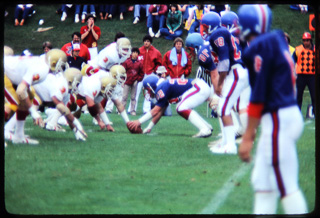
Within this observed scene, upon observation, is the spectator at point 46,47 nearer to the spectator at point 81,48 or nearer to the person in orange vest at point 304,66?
the spectator at point 81,48

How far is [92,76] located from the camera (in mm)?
8273

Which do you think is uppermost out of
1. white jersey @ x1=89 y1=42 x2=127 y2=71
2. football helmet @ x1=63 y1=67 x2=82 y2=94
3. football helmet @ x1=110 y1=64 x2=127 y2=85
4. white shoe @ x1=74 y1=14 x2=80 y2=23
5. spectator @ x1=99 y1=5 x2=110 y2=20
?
spectator @ x1=99 y1=5 x2=110 y2=20

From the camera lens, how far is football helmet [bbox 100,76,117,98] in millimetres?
8297

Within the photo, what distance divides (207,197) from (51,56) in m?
2.29

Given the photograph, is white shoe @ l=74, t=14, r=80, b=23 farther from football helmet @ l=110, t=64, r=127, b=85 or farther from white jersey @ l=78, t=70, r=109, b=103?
football helmet @ l=110, t=64, r=127, b=85

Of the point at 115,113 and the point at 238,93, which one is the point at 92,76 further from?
the point at 238,93

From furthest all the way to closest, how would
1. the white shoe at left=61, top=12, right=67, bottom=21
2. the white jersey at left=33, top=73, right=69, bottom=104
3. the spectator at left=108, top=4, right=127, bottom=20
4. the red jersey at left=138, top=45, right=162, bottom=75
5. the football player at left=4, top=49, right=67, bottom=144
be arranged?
the red jersey at left=138, top=45, right=162, bottom=75
the white jersey at left=33, top=73, right=69, bottom=104
the football player at left=4, top=49, right=67, bottom=144
the white shoe at left=61, top=12, right=67, bottom=21
the spectator at left=108, top=4, right=127, bottom=20

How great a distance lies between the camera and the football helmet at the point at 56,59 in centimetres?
629

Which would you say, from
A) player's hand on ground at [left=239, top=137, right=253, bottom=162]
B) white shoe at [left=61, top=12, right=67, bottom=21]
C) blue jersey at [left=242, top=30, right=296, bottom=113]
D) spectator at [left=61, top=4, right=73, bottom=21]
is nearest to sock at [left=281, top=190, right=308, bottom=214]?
player's hand on ground at [left=239, top=137, right=253, bottom=162]

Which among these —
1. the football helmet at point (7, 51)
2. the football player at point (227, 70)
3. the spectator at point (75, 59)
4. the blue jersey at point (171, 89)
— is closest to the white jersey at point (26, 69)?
the football helmet at point (7, 51)

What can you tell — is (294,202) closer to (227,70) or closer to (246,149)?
(246,149)

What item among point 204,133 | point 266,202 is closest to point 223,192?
point 266,202

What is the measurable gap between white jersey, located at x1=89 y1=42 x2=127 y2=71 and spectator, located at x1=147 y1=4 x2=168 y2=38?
1.00 meters

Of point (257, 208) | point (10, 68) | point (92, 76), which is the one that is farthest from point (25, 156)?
point (92, 76)
